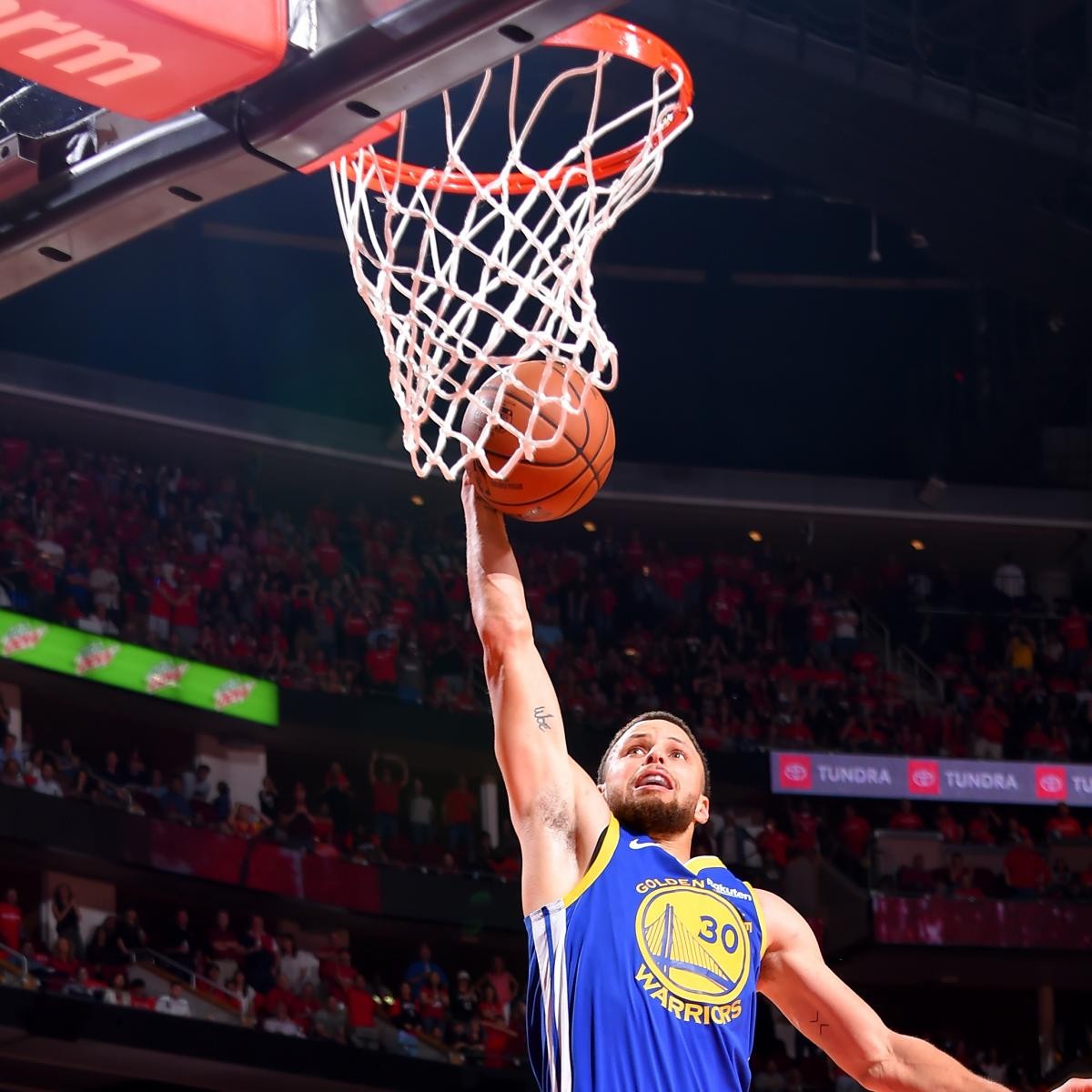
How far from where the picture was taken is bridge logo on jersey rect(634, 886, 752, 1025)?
3084 millimetres

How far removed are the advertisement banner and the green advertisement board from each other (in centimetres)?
480

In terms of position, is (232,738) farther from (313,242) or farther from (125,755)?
(313,242)

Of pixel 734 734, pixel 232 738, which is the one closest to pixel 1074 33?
pixel 734 734

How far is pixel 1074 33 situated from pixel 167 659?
9.94 meters

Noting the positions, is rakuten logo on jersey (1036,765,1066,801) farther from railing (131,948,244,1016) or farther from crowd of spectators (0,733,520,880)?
railing (131,948,244,1016)

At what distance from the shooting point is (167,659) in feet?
46.1

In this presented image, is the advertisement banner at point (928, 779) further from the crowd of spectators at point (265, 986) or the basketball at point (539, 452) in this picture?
the basketball at point (539, 452)

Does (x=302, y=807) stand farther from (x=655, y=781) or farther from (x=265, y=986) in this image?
(x=655, y=781)

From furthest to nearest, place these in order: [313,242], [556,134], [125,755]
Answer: [313,242]
[556,134]
[125,755]

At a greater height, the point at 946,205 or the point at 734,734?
the point at 946,205

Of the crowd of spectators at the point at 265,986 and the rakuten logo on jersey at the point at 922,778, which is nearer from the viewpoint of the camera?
the crowd of spectators at the point at 265,986

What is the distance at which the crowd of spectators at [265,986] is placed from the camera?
37.8ft

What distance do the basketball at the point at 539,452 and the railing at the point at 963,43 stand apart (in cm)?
1031

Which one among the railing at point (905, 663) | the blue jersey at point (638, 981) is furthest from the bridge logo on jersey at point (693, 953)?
the railing at point (905, 663)
